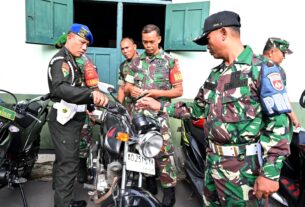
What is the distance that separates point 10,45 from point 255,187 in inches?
156

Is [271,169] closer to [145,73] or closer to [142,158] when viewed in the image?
[142,158]

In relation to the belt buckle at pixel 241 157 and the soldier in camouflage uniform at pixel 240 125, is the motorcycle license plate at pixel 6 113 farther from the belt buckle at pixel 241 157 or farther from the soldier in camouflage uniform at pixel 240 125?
the belt buckle at pixel 241 157

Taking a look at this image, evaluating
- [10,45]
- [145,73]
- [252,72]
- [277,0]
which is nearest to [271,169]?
[252,72]

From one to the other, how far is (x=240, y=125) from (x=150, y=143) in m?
0.53

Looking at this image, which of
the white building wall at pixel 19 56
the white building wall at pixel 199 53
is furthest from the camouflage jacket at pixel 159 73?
the white building wall at pixel 19 56

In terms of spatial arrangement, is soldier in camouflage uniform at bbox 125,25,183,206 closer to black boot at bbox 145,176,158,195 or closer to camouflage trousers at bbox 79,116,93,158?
black boot at bbox 145,176,158,195

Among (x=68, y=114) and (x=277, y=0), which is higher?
(x=277, y=0)

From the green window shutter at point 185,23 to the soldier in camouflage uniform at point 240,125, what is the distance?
259 cm

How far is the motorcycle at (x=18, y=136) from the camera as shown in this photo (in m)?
2.46

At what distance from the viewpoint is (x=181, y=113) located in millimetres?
2051

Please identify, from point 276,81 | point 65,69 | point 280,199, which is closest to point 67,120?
point 65,69

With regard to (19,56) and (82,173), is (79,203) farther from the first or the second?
(19,56)

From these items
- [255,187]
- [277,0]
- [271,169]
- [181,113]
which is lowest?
[255,187]

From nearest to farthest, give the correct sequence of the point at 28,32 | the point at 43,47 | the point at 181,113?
the point at 181,113 → the point at 28,32 → the point at 43,47
